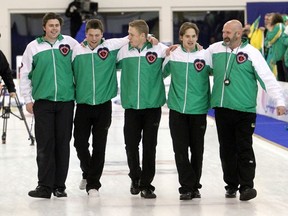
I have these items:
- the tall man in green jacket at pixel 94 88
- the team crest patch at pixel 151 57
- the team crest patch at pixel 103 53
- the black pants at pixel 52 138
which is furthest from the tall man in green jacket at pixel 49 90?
the team crest patch at pixel 151 57

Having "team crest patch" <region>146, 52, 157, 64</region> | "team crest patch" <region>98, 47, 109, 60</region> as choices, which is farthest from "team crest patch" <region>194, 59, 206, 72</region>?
"team crest patch" <region>98, 47, 109, 60</region>

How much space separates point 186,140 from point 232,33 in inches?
39.6

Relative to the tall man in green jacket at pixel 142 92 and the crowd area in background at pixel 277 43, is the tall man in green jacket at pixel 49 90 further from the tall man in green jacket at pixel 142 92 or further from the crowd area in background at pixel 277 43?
the crowd area in background at pixel 277 43

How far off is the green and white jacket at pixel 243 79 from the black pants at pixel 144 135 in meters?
0.57

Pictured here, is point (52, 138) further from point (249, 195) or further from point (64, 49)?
point (249, 195)

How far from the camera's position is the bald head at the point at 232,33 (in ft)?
23.1

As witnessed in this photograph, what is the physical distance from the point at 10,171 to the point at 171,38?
15.2m

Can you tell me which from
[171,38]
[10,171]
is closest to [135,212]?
[10,171]

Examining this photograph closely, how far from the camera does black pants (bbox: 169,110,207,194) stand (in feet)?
23.5

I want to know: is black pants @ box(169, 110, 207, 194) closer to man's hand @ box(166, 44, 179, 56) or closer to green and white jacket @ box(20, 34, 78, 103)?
man's hand @ box(166, 44, 179, 56)

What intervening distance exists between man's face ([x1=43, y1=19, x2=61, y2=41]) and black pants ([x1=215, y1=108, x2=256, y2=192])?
5.09 feet

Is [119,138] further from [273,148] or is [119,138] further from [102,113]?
[102,113]

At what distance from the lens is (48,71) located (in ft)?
23.6

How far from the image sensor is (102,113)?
24.0 feet
